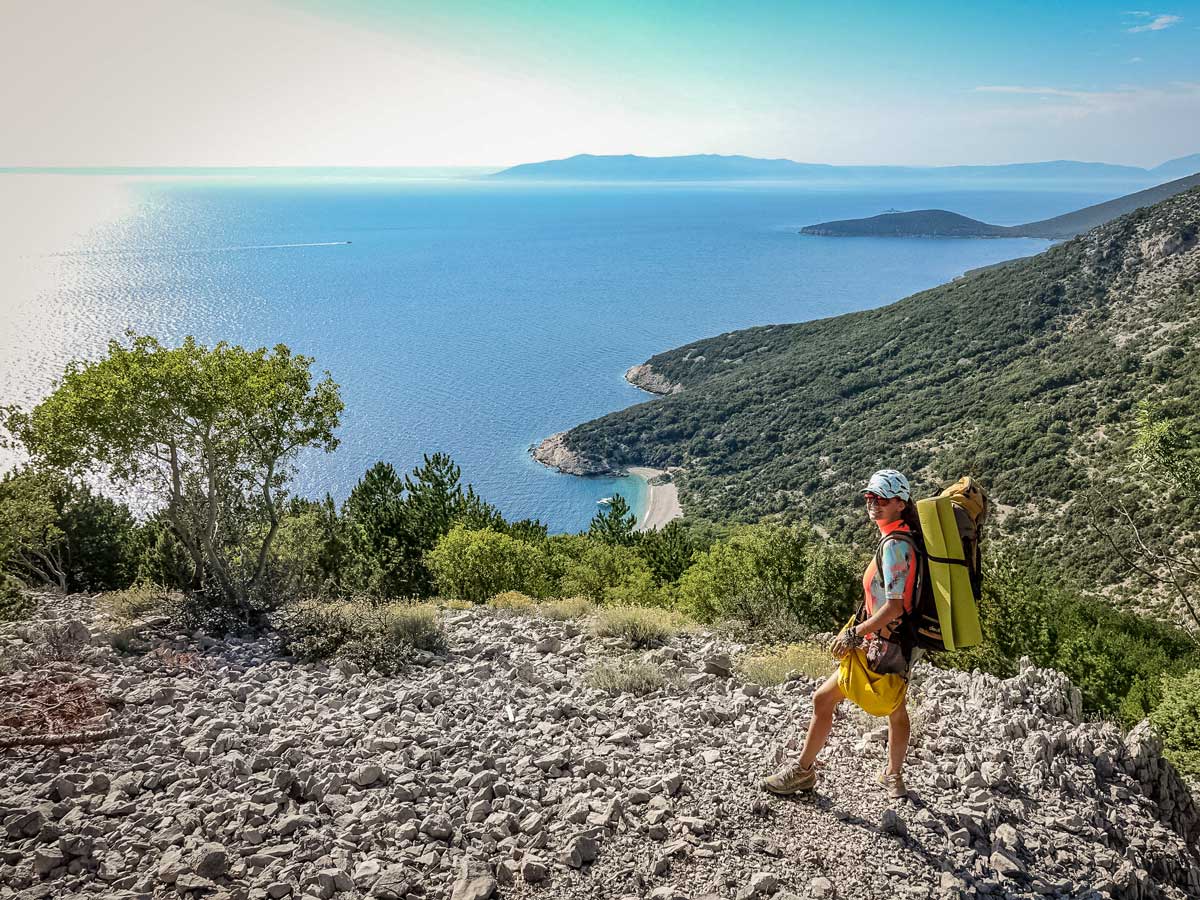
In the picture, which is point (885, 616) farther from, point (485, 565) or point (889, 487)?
point (485, 565)

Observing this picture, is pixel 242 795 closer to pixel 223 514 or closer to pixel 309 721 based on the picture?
pixel 309 721

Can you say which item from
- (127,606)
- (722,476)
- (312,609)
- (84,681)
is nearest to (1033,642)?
(312,609)

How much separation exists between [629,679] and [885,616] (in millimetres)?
3248

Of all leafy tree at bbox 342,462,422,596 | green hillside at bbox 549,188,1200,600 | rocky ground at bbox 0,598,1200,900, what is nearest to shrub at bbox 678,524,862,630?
rocky ground at bbox 0,598,1200,900

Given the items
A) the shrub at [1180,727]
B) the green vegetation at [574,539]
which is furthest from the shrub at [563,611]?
the shrub at [1180,727]

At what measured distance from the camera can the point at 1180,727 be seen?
8.92 meters

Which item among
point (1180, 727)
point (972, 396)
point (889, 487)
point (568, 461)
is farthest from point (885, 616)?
point (568, 461)

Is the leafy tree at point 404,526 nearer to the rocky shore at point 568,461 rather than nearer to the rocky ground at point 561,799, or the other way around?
the rocky ground at point 561,799

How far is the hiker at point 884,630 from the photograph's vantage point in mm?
5004

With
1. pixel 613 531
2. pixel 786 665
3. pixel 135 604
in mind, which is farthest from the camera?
pixel 613 531

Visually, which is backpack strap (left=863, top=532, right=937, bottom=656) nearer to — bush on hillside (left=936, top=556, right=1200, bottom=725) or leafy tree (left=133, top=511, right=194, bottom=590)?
bush on hillside (left=936, top=556, right=1200, bottom=725)

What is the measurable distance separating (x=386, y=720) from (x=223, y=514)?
6.57 metres

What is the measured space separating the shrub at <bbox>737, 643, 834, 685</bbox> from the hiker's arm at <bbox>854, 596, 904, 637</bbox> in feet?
9.29

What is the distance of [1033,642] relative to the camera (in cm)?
1041
